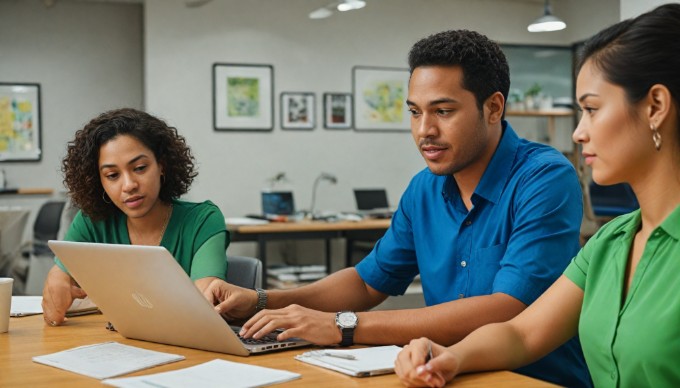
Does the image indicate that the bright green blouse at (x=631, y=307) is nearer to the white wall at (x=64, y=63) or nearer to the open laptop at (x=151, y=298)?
the open laptop at (x=151, y=298)

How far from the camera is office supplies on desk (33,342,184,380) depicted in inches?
54.9

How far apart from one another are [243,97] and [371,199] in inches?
60.3

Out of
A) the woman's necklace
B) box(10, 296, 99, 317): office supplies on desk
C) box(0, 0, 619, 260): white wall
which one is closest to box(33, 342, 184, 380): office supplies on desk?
box(10, 296, 99, 317): office supplies on desk

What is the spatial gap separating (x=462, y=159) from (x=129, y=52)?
6817mm

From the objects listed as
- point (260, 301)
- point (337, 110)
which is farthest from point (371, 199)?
point (260, 301)

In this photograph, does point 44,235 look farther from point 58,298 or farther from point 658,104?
point 658,104

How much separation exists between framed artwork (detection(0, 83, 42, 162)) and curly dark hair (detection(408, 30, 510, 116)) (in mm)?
6697

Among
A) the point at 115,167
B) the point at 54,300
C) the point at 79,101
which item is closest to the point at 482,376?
the point at 54,300

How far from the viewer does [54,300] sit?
1.95 m

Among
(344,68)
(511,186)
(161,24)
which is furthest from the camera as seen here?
(344,68)

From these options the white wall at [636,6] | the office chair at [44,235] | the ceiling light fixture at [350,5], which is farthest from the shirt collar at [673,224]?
the office chair at [44,235]

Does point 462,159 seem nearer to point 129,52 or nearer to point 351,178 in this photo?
point 351,178

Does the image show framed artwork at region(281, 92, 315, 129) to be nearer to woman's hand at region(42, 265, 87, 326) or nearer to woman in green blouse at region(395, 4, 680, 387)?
woman's hand at region(42, 265, 87, 326)

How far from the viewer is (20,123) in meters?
7.79
